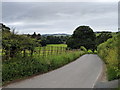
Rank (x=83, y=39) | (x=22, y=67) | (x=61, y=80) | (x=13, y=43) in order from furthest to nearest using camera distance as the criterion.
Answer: (x=83, y=39) < (x=13, y=43) < (x=22, y=67) < (x=61, y=80)

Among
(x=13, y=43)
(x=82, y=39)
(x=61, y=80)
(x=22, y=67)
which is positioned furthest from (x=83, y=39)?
(x=61, y=80)

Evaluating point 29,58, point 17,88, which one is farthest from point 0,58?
point 17,88

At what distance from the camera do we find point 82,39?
8319 centimetres

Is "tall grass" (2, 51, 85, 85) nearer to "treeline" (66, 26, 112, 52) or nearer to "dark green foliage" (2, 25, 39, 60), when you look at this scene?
"dark green foliage" (2, 25, 39, 60)

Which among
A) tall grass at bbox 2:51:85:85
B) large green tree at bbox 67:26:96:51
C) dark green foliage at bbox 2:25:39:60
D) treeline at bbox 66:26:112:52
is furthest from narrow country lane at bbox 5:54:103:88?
large green tree at bbox 67:26:96:51

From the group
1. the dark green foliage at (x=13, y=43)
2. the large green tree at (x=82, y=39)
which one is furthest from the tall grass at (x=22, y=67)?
the large green tree at (x=82, y=39)

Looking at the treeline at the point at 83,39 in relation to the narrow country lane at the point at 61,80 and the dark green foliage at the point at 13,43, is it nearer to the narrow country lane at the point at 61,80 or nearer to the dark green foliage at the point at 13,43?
the dark green foliage at the point at 13,43

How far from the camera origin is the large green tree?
81500mm

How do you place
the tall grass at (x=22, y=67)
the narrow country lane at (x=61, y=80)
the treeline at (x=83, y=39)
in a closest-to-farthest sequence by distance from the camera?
the narrow country lane at (x=61, y=80) → the tall grass at (x=22, y=67) → the treeline at (x=83, y=39)

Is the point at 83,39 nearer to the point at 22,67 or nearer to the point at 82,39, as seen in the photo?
the point at 82,39

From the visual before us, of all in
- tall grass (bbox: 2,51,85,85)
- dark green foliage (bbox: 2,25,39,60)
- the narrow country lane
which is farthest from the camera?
dark green foliage (bbox: 2,25,39,60)

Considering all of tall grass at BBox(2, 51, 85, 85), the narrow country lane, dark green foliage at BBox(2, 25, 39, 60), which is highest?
dark green foliage at BBox(2, 25, 39, 60)

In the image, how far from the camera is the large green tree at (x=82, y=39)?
81500 millimetres

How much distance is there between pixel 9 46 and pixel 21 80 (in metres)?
2.87
